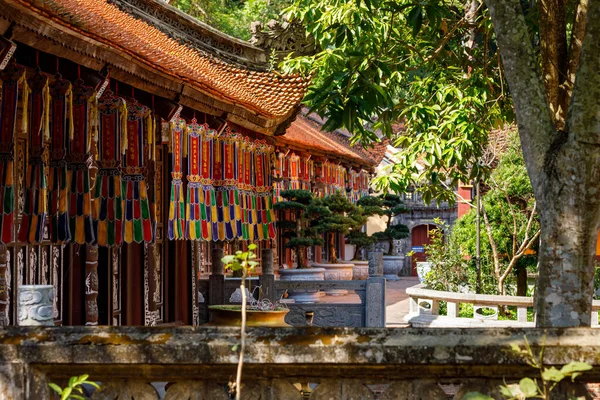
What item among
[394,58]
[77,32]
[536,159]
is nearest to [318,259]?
[394,58]

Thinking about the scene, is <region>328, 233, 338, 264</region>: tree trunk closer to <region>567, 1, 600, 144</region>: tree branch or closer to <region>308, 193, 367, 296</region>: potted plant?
<region>308, 193, 367, 296</region>: potted plant

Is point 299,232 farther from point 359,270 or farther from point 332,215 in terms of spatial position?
point 359,270

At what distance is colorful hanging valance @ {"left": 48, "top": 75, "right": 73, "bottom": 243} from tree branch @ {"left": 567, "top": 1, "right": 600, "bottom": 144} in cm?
504

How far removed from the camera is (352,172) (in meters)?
29.8

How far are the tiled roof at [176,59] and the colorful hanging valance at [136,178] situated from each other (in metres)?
0.64

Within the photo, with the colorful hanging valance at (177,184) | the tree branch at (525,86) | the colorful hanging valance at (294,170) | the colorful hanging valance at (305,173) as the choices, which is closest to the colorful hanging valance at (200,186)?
the colorful hanging valance at (177,184)

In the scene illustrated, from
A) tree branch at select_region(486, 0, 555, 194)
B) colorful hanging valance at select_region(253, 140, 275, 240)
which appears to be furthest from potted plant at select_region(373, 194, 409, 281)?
tree branch at select_region(486, 0, 555, 194)

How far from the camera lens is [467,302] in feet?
39.9

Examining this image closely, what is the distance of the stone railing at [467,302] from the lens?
37.9 feet

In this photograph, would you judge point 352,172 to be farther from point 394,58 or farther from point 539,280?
point 539,280

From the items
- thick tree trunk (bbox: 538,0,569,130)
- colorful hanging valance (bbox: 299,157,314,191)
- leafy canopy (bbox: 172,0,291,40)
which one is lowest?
thick tree trunk (bbox: 538,0,569,130)

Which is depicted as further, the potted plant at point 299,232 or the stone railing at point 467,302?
the potted plant at point 299,232

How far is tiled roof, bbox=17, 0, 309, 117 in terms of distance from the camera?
763 cm

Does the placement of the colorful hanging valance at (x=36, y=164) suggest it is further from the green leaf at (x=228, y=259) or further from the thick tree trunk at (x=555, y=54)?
the green leaf at (x=228, y=259)
